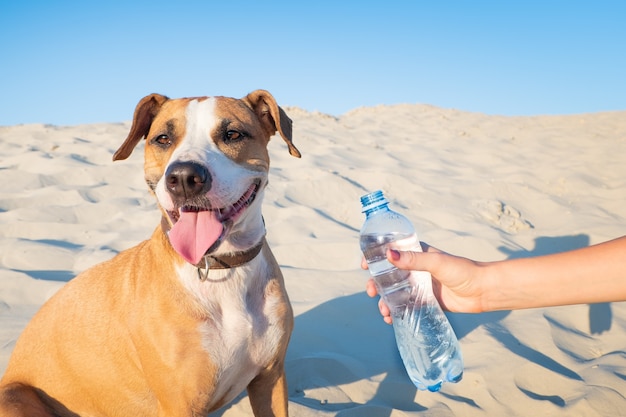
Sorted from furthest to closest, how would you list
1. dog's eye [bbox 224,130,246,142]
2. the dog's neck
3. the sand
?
the sand → dog's eye [bbox 224,130,246,142] → the dog's neck

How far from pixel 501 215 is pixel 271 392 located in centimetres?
483

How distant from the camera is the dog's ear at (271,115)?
275 cm

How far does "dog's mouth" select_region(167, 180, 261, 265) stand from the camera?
2270mm

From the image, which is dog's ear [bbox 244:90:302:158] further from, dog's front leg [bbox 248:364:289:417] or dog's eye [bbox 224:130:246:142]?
dog's front leg [bbox 248:364:289:417]

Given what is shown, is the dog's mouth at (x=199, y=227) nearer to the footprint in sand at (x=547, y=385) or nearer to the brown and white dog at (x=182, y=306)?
the brown and white dog at (x=182, y=306)

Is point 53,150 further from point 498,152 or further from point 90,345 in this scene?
point 498,152

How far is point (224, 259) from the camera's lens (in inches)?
96.3

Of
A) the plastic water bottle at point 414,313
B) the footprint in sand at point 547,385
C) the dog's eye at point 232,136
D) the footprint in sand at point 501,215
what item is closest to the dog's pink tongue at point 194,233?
the dog's eye at point 232,136

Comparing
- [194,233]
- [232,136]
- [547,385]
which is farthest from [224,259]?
[547,385]

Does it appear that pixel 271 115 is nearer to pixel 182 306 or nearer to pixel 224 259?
pixel 224 259

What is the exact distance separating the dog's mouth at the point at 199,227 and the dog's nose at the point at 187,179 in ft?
0.23

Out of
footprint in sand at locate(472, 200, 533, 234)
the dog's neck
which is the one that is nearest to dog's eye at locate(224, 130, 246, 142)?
the dog's neck

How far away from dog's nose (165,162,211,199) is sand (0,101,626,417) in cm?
154

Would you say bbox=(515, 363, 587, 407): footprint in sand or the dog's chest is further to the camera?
bbox=(515, 363, 587, 407): footprint in sand
